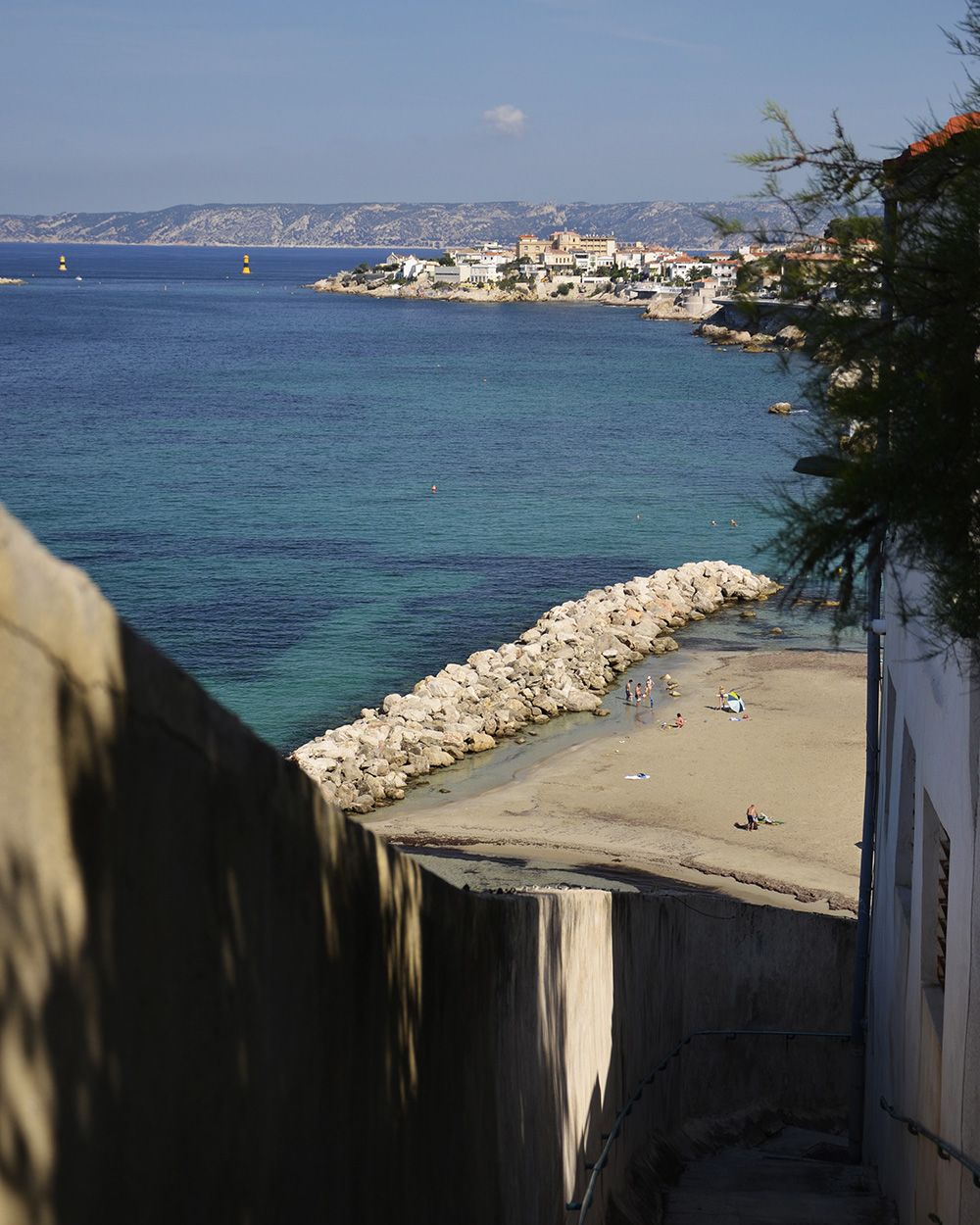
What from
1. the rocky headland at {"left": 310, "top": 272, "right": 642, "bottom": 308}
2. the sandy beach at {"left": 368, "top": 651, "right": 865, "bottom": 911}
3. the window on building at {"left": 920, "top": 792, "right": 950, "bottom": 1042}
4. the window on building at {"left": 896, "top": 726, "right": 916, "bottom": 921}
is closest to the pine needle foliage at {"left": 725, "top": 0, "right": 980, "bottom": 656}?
the window on building at {"left": 920, "top": 792, "right": 950, "bottom": 1042}

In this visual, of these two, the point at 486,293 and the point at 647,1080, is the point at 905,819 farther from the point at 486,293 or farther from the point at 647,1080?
the point at 486,293

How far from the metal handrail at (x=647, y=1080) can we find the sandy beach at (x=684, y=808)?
16.4ft

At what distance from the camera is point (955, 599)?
13.6ft

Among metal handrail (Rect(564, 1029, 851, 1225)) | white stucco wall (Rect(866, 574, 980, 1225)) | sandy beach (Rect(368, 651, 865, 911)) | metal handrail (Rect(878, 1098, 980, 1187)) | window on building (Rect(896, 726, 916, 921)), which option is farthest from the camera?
sandy beach (Rect(368, 651, 865, 911))

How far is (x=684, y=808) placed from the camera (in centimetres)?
2238

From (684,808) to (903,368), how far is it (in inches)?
745

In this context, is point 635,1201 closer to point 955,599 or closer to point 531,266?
point 955,599

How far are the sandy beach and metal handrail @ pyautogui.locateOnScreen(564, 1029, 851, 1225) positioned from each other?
4996 mm

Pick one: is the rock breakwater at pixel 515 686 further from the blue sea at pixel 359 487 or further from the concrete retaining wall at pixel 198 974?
the concrete retaining wall at pixel 198 974

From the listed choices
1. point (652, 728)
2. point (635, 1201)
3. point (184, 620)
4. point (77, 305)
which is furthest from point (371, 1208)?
point (77, 305)

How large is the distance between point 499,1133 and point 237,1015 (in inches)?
104

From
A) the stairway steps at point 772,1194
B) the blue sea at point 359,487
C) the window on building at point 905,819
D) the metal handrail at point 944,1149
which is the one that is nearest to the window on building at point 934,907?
the metal handrail at point 944,1149

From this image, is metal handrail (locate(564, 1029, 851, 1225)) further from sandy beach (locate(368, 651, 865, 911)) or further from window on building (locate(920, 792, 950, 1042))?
sandy beach (locate(368, 651, 865, 911))

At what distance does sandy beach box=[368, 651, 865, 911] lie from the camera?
19219 millimetres
